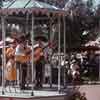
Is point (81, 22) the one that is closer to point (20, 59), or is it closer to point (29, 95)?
point (20, 59)

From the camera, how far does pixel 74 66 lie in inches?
853

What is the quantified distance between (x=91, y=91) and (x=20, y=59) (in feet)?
9.86

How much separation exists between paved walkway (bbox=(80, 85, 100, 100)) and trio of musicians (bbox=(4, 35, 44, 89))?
178cm

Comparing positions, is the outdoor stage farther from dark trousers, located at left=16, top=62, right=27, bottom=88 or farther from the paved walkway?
the paved walkway

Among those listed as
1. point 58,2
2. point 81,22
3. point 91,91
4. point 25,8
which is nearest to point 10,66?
point 25,8

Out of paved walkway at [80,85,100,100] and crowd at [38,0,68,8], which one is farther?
crowd at [38,0,68,8]

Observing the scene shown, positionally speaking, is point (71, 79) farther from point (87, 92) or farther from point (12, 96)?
point (12, 96)

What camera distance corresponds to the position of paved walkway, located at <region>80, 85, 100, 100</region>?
1697cm

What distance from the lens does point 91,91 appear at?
1716 cm

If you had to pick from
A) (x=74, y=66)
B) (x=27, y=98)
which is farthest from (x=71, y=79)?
(x=27, y=98)

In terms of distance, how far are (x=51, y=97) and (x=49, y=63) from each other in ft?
8.27

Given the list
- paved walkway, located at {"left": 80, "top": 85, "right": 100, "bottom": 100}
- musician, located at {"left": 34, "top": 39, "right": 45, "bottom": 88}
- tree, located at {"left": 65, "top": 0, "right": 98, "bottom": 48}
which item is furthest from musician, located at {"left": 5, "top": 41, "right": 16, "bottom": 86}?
tree, located at {"left": 65, "top": 0, "right": 98, "bottom": 48}

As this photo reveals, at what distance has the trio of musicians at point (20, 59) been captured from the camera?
15773mm

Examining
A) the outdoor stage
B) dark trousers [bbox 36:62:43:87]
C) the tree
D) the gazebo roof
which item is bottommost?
the outdoor stage
